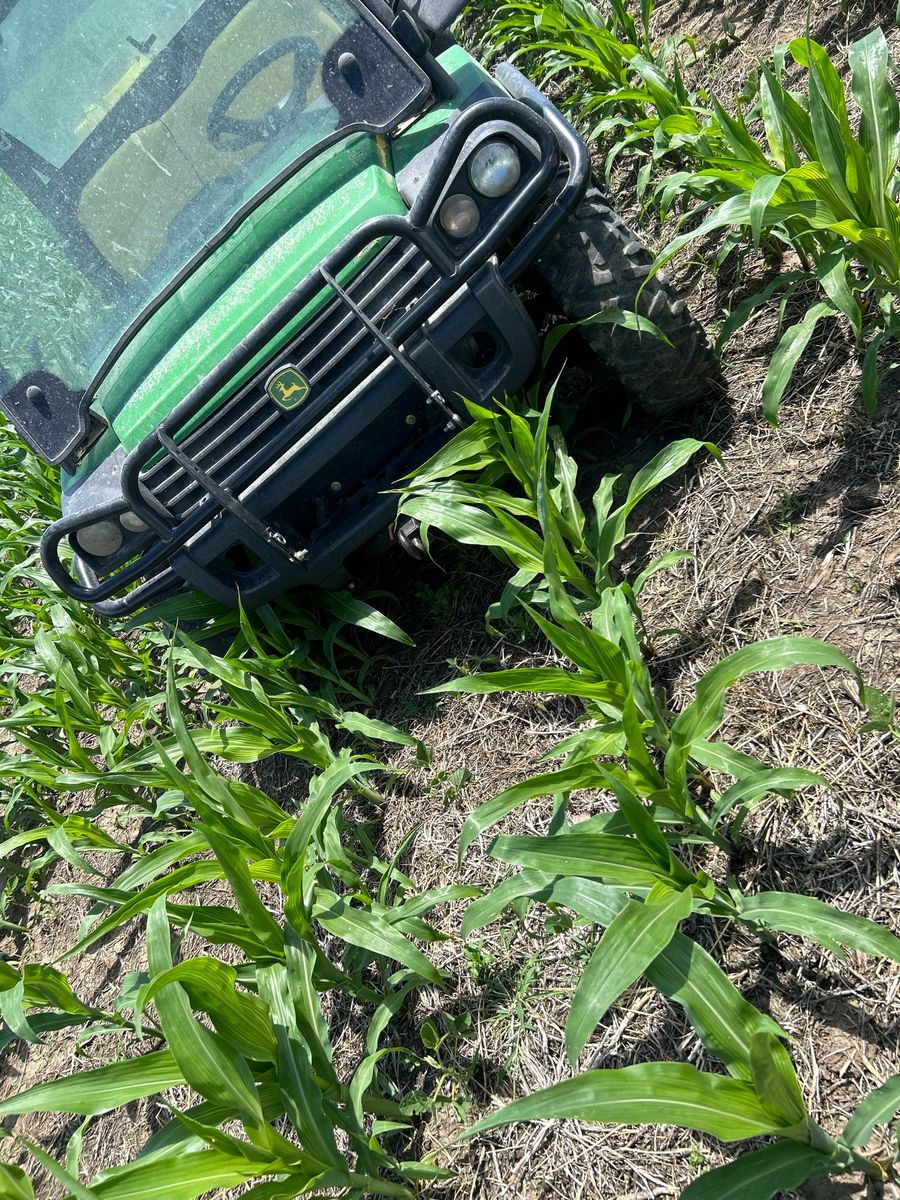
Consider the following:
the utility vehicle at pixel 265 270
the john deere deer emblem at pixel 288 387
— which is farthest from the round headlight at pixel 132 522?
the john deere deer emblem at pixel 288 387

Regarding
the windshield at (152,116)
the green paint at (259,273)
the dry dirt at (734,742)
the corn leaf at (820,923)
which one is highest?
the windshield at (152,116)

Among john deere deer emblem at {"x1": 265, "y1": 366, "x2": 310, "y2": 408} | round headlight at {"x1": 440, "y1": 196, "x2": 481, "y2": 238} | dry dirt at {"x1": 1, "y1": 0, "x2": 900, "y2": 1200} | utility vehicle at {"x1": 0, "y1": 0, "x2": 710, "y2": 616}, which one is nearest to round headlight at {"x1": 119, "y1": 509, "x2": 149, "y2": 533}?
utility vehicle at {"x1": 0, "y1": 0, "x2": 710, "y2": 616}

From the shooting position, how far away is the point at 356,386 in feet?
8.75

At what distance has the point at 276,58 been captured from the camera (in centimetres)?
296

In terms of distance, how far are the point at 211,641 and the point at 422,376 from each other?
1137mm

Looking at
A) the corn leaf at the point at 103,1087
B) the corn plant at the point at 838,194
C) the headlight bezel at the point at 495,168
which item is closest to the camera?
the corn leaf at the point at 103,1087

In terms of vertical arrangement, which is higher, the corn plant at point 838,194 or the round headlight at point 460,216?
the round headlight at point 460,216

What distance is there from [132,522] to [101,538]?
101 millimetres

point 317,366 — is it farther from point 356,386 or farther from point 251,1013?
point 251,1013

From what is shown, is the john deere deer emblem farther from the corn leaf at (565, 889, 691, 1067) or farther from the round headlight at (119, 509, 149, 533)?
the corn leaf at (565, 889, 691, 1067)

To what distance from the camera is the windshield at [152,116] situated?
2.95m

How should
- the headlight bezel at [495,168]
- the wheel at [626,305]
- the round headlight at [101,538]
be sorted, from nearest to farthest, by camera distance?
the headlight bezel at [495,168], the wheel at [626,305], the round headlight at [101,538]

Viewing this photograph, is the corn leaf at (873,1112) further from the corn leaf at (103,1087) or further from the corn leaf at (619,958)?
the corn leaf at (103,1087)

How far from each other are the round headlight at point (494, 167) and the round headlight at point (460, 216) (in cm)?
4
